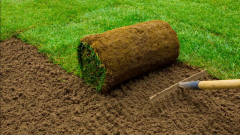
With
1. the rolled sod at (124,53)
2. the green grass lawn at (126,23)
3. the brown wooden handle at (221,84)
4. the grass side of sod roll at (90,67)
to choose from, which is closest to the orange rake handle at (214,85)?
the brown wooden handle at (221,84)

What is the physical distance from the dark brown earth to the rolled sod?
0.76 feet

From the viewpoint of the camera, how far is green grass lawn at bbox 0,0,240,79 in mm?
5055

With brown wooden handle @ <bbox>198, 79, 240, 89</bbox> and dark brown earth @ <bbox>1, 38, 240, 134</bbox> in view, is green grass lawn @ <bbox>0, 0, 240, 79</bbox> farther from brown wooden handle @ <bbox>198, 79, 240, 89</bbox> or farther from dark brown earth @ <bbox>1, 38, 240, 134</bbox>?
brown wooden handle @ <bbox>198, 79, 240, 89</bbox>

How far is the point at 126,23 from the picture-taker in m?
6.57

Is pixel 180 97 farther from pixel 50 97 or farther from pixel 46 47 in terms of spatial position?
pixel 46 47

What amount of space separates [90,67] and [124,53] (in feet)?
2.14

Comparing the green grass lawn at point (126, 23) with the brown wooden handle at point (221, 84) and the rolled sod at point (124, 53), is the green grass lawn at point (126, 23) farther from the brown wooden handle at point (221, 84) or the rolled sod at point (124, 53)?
Result: the brown wooden handle at point (221, 84)

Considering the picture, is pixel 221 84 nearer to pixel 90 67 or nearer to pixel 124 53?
pixel 124 53

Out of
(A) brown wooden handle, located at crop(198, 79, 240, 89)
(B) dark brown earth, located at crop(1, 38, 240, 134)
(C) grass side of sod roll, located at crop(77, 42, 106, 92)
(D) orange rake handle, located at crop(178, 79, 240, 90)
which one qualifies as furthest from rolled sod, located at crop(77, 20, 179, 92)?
(A) brown wooden handle, located at crop(198, 79, 240, 89)

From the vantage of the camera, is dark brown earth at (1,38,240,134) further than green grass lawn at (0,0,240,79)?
No

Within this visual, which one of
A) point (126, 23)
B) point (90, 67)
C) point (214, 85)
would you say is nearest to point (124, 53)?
point (90, 67)

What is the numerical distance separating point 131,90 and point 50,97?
4.51ft

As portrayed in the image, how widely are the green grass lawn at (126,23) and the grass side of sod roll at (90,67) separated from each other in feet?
1.40

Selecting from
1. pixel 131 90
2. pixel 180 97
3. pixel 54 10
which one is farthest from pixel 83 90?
pixel 54 10
